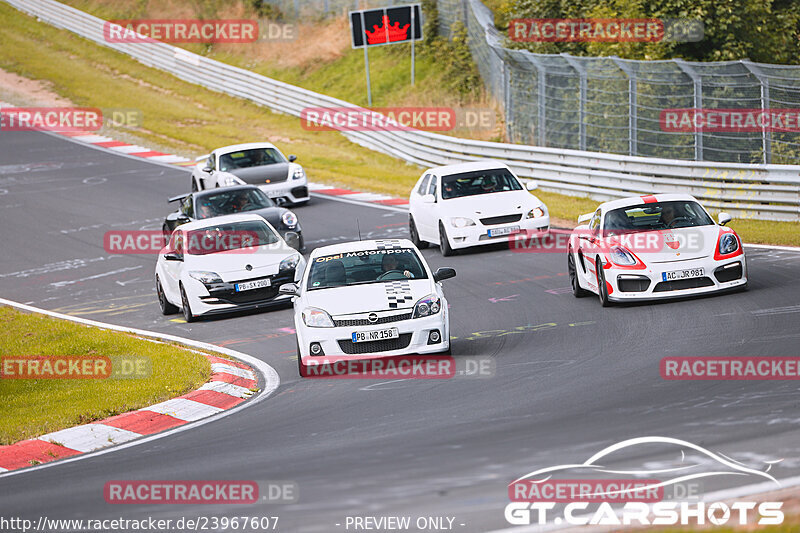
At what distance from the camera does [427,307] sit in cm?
1203

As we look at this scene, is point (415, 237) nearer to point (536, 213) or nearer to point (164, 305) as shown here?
point (536, 213)

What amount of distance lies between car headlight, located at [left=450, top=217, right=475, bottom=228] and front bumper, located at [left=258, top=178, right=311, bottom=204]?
7882 millimetres

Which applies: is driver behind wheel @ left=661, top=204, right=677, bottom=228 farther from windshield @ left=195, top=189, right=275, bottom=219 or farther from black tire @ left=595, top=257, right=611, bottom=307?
windshield @ left=195, top=189, right=275, bottom=219

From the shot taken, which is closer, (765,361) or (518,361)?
(765,361)

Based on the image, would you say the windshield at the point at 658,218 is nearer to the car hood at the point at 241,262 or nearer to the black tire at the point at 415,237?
the car hood at the point at 241,262

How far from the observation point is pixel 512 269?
18.3 meters

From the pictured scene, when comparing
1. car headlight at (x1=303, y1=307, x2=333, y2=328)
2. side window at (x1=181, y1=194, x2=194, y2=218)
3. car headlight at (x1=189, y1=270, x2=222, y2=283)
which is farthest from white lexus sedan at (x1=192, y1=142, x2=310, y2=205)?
car headlight at (x1=303, y1=307, x2=333, y2=328)

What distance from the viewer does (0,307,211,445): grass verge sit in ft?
37.1

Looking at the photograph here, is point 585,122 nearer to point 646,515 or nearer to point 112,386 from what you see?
point 112,386

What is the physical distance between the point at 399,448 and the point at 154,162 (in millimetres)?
28473

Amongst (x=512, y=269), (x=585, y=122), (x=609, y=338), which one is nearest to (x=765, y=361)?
(x=609, y=338)

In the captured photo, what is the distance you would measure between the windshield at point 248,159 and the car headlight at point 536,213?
31.2ft

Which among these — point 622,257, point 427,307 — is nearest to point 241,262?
point 427,307

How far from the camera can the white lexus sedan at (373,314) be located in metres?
11.8
